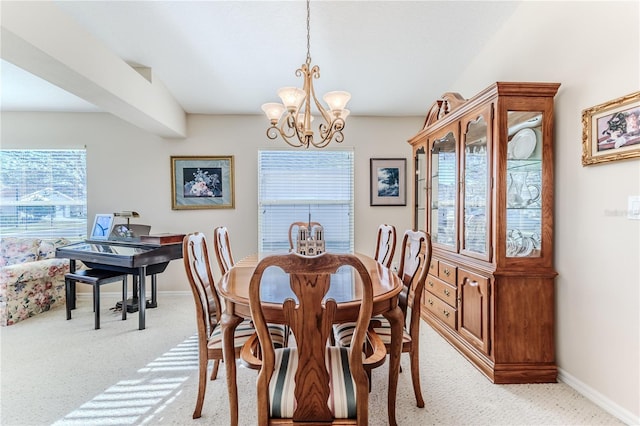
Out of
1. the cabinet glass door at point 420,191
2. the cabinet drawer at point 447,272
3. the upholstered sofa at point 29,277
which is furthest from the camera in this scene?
the cabinet glass door at point 420,191

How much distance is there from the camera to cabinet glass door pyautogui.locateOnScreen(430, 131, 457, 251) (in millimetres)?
2619

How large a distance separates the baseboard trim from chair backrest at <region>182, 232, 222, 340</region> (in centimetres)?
230

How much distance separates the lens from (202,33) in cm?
237

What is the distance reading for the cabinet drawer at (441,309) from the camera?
8.27ft

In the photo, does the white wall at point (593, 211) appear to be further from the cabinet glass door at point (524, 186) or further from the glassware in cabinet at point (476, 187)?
the glassware in cabinet at point (476, 187)

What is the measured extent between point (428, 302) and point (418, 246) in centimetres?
149

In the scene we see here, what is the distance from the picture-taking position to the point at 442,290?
2688mm

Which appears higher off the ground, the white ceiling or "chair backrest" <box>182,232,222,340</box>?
the white ceiling

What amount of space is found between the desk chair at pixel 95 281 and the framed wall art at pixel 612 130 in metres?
4.07

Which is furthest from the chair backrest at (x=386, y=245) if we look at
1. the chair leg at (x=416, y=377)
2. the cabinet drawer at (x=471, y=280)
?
the chair leg at (x=416, y=377)

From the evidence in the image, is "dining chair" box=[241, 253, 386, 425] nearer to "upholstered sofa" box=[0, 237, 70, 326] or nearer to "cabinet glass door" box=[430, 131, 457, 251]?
"cabinet glass door" box=[430, 131, 457, 251]

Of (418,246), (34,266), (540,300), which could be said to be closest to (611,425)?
(540,300)

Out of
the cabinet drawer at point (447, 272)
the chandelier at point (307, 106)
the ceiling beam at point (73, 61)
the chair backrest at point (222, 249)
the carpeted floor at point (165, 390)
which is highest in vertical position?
the ceiling beam at point (73, 61)

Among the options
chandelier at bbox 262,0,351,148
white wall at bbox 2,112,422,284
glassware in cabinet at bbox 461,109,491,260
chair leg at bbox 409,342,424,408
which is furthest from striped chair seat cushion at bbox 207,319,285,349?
white wall at bbox 2,112,422,284
